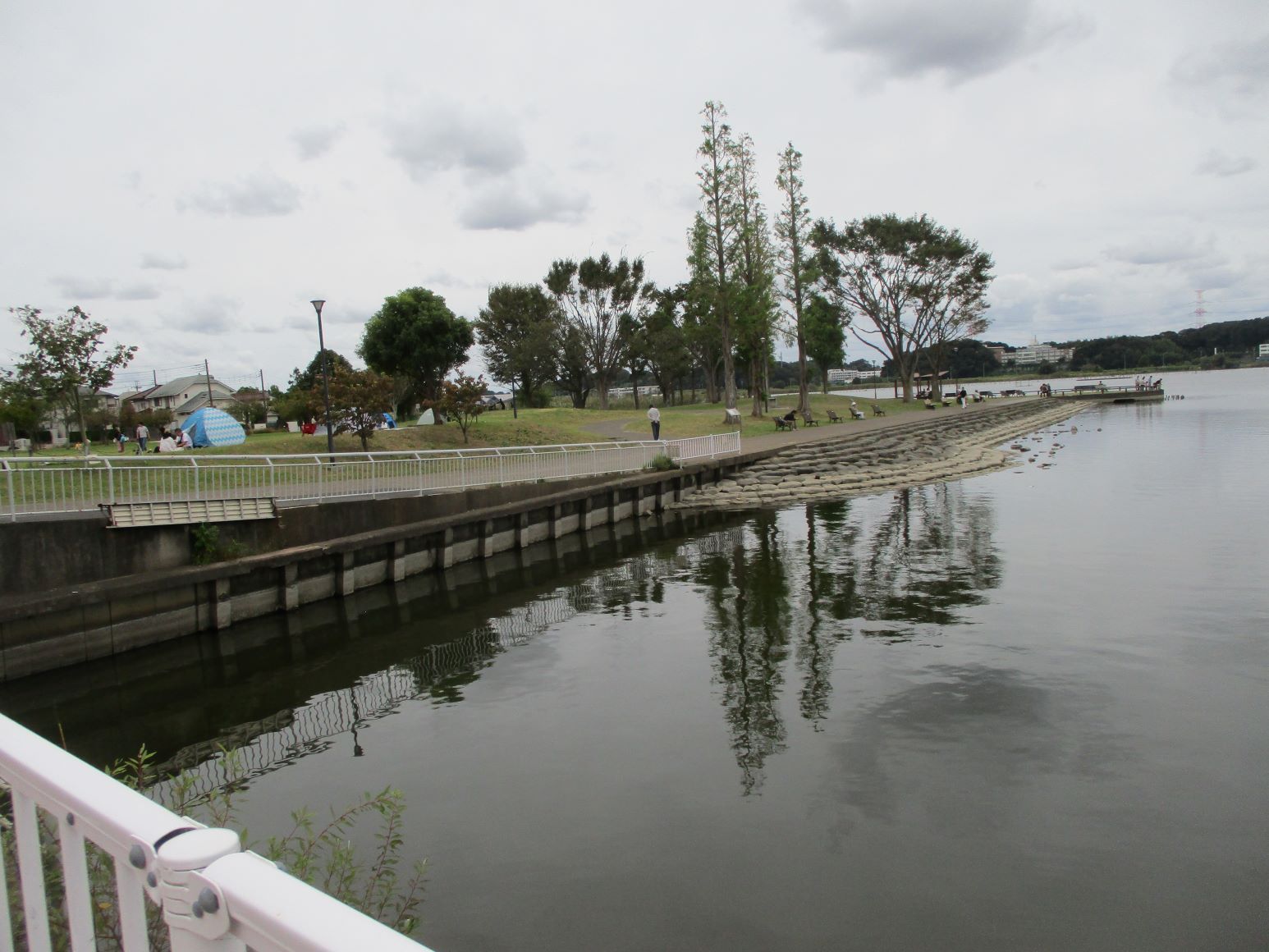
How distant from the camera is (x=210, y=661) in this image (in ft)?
45.1

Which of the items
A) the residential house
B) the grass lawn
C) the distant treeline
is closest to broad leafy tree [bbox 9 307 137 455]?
the grass lawn

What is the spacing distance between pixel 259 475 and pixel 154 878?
703 inches

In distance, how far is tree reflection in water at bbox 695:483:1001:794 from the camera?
10984 mm

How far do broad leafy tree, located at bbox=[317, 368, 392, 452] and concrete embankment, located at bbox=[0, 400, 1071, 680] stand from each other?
8.18 meters

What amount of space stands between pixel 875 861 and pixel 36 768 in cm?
678

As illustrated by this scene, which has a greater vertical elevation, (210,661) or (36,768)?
(36,768)

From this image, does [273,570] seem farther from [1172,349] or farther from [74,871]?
[1172,349]

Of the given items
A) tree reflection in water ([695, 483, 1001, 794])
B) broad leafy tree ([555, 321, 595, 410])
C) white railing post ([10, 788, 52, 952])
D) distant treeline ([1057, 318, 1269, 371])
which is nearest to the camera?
white railing post ([10, 788, 52, 952])

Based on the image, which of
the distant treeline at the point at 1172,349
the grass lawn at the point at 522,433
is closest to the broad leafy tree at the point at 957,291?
the grass lawn at the point at 522,433

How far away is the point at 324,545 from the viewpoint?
17312mm

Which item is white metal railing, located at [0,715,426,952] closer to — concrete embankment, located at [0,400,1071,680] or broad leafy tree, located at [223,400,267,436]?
concrete embankment, located at [0,400,1071,680]

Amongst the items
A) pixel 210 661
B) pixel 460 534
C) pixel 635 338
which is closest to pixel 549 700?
pixel 210 661

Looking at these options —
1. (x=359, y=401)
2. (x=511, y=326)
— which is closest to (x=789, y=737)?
(x=359, y=401)

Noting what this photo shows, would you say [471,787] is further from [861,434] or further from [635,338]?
[635,338]
